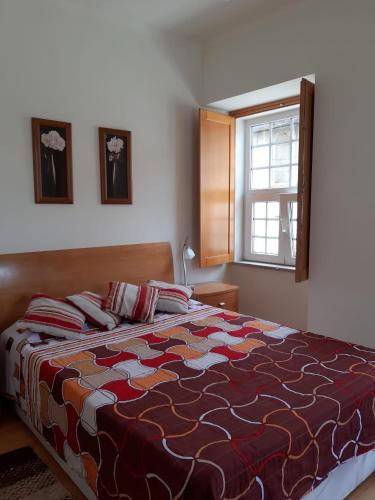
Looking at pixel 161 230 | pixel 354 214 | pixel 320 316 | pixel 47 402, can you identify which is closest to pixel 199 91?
pixel 161 230

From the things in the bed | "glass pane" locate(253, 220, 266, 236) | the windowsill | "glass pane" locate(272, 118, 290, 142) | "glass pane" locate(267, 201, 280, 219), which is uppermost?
"glass pane" locate(272, 118, 290, 142)

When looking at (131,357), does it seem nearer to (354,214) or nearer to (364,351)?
(364,351)

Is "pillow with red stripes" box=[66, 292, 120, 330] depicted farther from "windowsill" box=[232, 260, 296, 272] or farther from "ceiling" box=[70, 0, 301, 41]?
"ceiling" box=[70, 0, 301, 41]

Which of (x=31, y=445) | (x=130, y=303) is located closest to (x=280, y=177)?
(x=130, y=303)

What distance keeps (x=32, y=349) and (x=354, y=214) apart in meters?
2.33

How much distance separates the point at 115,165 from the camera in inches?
126

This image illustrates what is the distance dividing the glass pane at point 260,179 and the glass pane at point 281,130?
326 mm

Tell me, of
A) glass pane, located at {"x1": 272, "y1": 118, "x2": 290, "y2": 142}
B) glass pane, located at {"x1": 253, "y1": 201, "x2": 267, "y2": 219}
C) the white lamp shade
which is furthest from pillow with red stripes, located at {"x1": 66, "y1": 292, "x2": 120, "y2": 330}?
glass pane, located at {"x1": 272, "y1": 118, "x2": 290, "y2": 142}

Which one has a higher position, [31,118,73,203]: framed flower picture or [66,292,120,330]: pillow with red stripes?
[31,118,73,203]: framed flower picture

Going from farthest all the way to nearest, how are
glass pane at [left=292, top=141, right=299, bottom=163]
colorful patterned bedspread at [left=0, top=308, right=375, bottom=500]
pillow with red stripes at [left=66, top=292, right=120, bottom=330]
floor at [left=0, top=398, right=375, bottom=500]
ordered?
glass pane at [left=292, top=141, right=299, bottom=163] → pillow with red stripes at [left=66, top=292, right=120, bottom=330] → floor at [left=0, top=398, right=375, bottom=500] → colorful patterned bedspread at [left=0, top=308, right=375, bottom=500]

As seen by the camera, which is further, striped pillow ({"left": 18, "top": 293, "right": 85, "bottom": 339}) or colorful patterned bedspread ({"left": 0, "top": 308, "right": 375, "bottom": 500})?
striped pillow ({"left": 18, "top": 293, "right": 85, "bottom": 339})

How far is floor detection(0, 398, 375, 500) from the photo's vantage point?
182 centimetres

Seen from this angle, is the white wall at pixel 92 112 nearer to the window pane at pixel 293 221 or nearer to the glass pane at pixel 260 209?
the glass pane at pixel 260 209

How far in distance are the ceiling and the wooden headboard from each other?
6.05 ft
